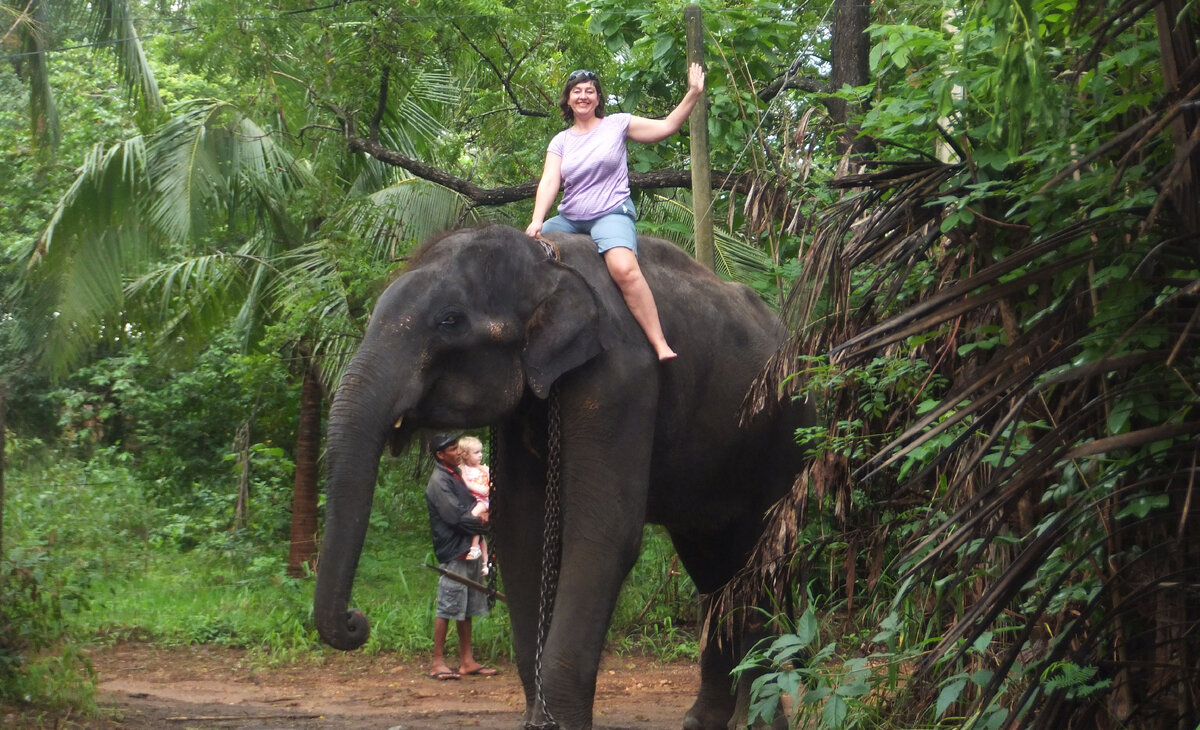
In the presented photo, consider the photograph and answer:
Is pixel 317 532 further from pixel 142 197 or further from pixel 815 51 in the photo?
pixel 815 51

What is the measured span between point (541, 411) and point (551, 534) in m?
0.56

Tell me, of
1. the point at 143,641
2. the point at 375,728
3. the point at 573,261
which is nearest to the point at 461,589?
the point at 375,728

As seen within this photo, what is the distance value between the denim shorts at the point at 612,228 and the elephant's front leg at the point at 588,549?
2.55ft

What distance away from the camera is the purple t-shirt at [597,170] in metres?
5.92

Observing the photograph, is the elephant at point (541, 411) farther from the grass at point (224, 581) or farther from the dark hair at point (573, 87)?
the grass at point (224, 581)

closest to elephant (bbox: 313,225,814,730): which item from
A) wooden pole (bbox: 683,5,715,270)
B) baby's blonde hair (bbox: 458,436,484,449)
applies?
wooden pole (bbox: 683,5,715,270)

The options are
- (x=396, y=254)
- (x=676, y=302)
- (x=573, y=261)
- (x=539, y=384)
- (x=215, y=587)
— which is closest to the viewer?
(x=539, y=384)

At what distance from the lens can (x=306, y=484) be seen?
11391 millimetres

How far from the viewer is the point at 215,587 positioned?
458 inches

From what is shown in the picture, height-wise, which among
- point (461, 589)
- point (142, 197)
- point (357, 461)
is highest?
point (142, 197)

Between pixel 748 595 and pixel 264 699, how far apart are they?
3.58 m

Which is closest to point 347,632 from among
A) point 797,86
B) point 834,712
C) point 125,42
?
point 834,712

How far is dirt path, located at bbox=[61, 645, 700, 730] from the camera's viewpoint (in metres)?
7.08

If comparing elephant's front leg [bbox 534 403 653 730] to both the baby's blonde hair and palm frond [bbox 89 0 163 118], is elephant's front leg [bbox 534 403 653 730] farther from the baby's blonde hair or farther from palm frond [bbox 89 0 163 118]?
palm frond [bbox 89 0 163 118]
